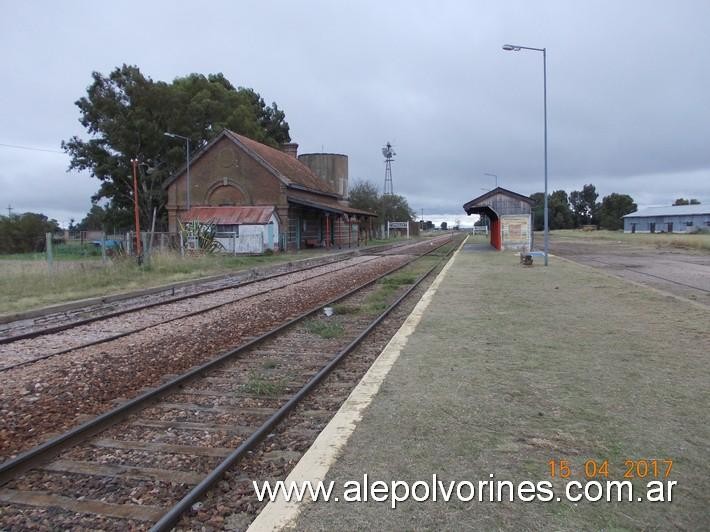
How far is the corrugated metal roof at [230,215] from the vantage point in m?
38.2

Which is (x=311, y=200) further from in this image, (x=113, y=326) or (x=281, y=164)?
(x=113, y=326)

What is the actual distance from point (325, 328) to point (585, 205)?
159 m

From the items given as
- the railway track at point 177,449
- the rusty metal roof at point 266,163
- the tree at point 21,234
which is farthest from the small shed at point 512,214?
the railway track at point 177,449

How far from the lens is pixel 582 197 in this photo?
507 feet

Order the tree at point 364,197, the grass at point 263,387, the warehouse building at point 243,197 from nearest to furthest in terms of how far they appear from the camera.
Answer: the grass at point 263,387 < the warehouse building at point 243,197 < the tree at point 364,197

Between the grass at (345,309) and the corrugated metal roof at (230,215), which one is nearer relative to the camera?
the grass at (345,309)

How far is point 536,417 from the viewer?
4.77 meters

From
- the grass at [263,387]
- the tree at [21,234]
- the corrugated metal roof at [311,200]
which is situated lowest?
the grass at [263,387]

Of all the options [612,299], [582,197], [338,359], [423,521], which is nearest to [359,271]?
[612,299]

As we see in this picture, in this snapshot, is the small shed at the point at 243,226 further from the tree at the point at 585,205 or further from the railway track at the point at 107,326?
the tree at the point at 585,205

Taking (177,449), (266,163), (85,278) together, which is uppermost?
(266,163)

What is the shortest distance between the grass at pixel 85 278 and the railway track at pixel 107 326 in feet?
8.83

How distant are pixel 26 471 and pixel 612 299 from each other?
11.5m

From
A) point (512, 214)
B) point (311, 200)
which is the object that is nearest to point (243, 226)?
point (311, 200)
